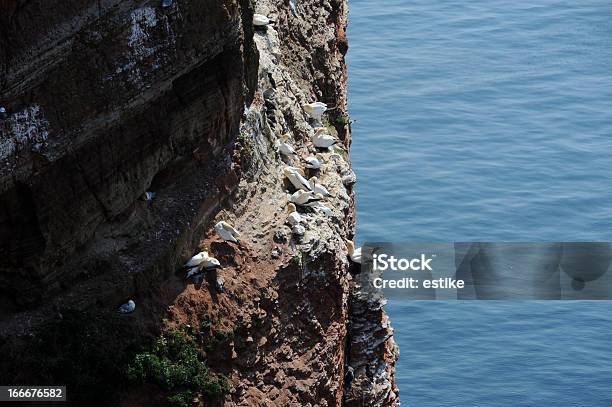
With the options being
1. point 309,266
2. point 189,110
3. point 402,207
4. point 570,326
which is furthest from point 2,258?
point 402,207

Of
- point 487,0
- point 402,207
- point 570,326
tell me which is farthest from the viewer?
point 487,0

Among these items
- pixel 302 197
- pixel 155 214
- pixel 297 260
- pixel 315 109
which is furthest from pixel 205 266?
pixel 315 109

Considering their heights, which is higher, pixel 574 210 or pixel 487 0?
pixel 487 0

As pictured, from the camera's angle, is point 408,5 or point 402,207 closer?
point 402,207

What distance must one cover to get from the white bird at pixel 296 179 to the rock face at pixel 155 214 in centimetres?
24

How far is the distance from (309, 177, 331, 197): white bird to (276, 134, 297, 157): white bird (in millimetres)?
805

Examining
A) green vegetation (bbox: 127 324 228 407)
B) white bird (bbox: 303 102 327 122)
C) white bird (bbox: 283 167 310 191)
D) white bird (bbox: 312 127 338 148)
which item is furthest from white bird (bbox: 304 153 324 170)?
green vegetation (bbox: 127 324 228 407)

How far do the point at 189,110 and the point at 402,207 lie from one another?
93.2 ft

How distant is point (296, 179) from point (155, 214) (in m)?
4.19

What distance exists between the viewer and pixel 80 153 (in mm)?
25500

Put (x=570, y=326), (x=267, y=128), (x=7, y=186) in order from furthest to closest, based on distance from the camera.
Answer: (x=570, y=326)
(x=267, y=128)
(x=7, y=186)

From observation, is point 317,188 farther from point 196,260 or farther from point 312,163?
point 196,260

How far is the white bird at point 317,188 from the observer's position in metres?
31.1

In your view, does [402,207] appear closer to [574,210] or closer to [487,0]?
[574,210]
